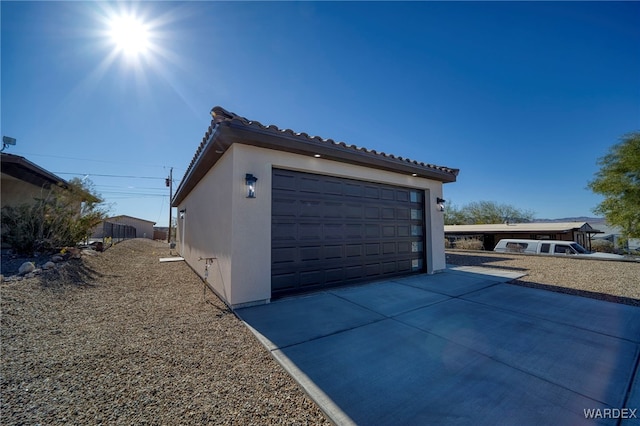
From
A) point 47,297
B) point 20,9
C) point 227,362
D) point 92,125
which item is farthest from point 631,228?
point 92,125

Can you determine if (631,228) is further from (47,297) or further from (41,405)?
(47,297)

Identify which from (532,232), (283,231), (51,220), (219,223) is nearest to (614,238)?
(532,232)

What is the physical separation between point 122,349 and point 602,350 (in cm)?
545

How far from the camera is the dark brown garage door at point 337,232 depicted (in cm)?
470

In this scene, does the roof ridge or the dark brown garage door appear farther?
the dark brown garage door

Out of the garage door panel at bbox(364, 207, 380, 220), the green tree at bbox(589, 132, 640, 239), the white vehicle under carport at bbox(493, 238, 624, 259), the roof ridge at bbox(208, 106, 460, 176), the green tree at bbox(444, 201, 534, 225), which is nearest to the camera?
the roof ridge at bbox(208, 106, 460, 176)

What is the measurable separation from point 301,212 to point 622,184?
20651 millimetres

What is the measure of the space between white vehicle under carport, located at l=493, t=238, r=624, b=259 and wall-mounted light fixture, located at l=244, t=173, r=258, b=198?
48.6 ft

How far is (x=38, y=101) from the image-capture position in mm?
6598

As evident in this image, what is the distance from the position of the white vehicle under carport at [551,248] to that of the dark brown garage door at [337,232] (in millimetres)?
10027

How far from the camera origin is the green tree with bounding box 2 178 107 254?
7059 millimetres

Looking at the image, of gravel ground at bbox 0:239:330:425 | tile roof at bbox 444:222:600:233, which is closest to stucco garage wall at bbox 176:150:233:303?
gravel ground at bbox 0:239:330:425

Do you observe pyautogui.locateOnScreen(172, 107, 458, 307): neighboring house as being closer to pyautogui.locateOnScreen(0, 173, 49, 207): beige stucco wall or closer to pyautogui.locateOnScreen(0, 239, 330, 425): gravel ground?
pyautogui.locateOnScreen(0, 239, 330, 425): gravel ground

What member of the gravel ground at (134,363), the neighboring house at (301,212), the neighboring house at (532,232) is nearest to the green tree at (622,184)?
the neighboring house at (532,232)
